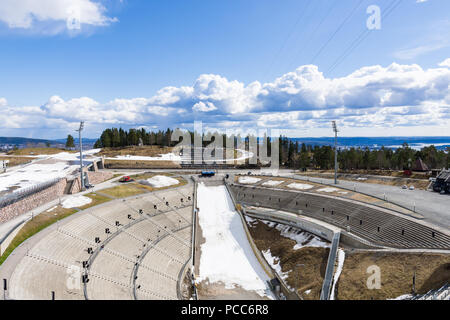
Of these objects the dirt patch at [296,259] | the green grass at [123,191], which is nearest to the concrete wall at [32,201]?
the green grass at [123,191]

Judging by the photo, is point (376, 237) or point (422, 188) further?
point (422, 188)

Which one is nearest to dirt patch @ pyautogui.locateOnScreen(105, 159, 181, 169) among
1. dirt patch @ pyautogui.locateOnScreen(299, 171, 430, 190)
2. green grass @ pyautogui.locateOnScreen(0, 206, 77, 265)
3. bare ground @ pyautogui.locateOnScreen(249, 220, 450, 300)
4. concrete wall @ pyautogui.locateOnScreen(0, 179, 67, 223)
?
concrete wall @ pyautogui.locateOnScreen(0, 179, 67, 223)

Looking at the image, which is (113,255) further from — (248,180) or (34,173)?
(248,180)

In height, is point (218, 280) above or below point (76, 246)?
below

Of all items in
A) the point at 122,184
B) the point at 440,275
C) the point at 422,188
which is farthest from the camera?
the point at 122,184

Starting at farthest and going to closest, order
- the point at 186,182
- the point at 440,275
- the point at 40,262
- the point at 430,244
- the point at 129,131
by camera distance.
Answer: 1. the point at 129,131
2. the point at 186,182
3. the point at 430,244
4. the point at 40,262
5. the point at 440,275

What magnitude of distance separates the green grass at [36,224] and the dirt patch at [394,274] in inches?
1301

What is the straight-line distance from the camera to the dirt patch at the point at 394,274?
77.4 ft

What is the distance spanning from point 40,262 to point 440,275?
36733 mm

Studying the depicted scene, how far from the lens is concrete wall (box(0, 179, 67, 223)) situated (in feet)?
111

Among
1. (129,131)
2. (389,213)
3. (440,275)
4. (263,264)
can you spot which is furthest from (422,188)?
(129,131)

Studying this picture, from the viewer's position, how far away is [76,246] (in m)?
31.3
